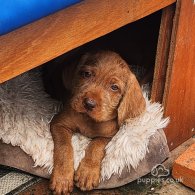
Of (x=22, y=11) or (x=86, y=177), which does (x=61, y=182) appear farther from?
(x=22, y=11)

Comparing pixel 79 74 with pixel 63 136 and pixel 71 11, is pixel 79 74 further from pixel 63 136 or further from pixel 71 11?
pixel 71 11

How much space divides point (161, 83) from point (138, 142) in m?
0.39

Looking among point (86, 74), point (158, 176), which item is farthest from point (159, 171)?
point (86, 74)

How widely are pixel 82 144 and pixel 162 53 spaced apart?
664 millimetres

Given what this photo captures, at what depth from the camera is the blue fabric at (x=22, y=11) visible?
1695 mm

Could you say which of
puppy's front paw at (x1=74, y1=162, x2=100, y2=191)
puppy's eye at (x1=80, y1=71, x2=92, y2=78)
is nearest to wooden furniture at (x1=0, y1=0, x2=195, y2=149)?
puppy's eye at (x1=80, y1=71, x2=92, y2=78)

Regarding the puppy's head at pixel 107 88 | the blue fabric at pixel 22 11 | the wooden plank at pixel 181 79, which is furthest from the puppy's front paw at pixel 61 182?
the blue fabric at pixel 22 11

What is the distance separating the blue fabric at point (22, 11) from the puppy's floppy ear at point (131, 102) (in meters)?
0.79

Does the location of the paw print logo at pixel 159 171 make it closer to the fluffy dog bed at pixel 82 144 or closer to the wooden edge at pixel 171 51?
the fluffy dog bed at pixel 82 144

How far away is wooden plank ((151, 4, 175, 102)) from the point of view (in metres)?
2.56

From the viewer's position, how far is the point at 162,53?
2.64 meters

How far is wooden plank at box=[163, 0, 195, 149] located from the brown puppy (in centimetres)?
25

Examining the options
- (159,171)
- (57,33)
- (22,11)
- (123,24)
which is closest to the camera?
(22,11)

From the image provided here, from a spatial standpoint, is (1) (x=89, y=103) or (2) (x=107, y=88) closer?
(1) (x=89, y=103)
